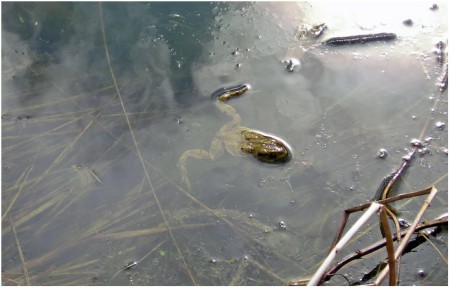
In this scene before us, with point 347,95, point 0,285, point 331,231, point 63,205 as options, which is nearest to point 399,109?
point 347,95

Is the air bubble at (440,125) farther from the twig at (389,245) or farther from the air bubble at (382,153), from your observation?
the twig at (389,245)

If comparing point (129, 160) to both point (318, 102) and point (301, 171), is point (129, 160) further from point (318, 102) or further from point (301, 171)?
point (318, 102)

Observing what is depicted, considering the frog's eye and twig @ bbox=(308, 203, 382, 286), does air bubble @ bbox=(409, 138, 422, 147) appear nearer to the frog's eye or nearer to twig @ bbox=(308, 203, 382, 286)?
the frog's eye

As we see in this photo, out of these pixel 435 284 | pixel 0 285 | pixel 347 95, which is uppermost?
pixel 347 95

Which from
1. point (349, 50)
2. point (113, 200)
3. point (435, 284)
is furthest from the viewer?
point (349, 50)

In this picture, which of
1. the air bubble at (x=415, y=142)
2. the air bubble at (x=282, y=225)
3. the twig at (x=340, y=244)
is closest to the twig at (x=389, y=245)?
the twig at (x=340, y=244)
